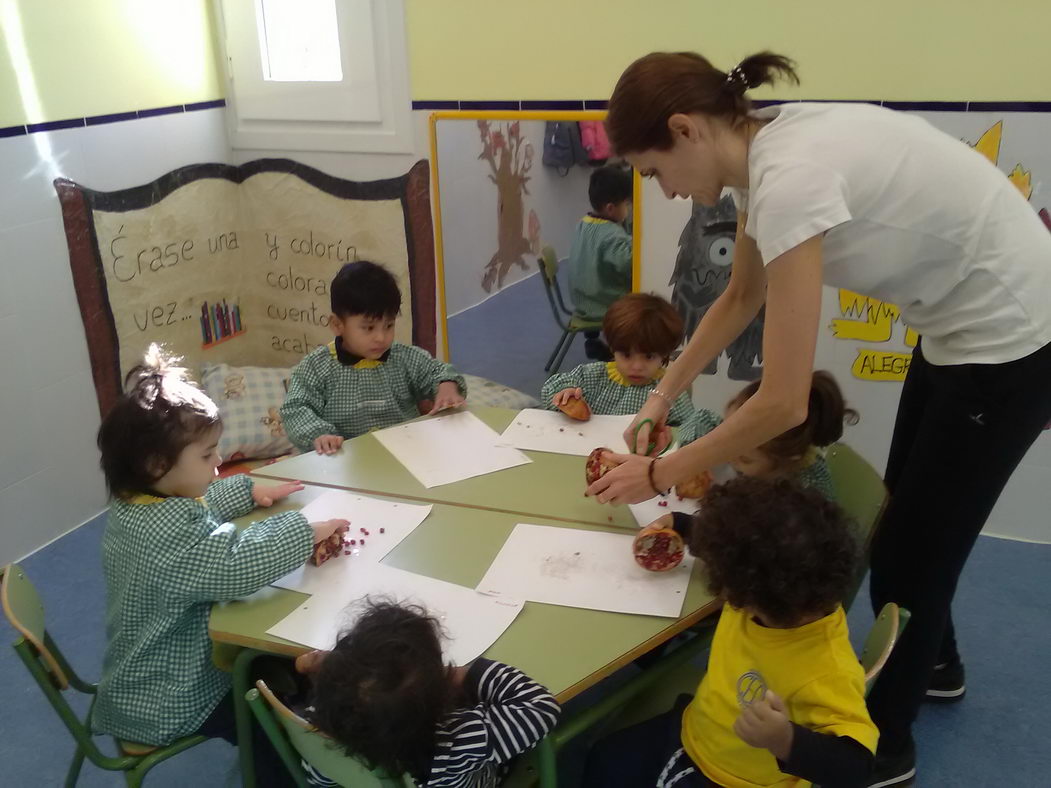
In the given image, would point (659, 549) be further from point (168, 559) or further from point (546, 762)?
point (168, 559)

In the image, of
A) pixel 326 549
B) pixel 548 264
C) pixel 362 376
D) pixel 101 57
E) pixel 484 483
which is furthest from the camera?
pixel 548 264

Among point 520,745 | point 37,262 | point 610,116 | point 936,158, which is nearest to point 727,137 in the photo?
point 610,116

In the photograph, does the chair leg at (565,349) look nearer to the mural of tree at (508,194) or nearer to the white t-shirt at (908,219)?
the mural of tree at (508,194)

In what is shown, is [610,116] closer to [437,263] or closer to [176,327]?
[437,263]

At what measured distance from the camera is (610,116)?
4.79ft

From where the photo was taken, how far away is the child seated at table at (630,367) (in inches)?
88.3

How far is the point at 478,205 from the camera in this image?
125 inches

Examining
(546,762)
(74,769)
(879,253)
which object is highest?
(879,253)

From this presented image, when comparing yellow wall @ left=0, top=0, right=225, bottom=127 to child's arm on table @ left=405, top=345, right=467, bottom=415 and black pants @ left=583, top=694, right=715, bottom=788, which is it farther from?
black pants @ left=583, top=694, right=715, bottom=788

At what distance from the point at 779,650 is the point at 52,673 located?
1.19m

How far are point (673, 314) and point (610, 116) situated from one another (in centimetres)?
89

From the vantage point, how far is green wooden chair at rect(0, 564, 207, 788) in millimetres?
1453

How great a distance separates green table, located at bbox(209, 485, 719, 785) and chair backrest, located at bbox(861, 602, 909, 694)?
243 mm

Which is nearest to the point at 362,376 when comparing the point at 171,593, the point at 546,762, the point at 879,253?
the point at 171,593
